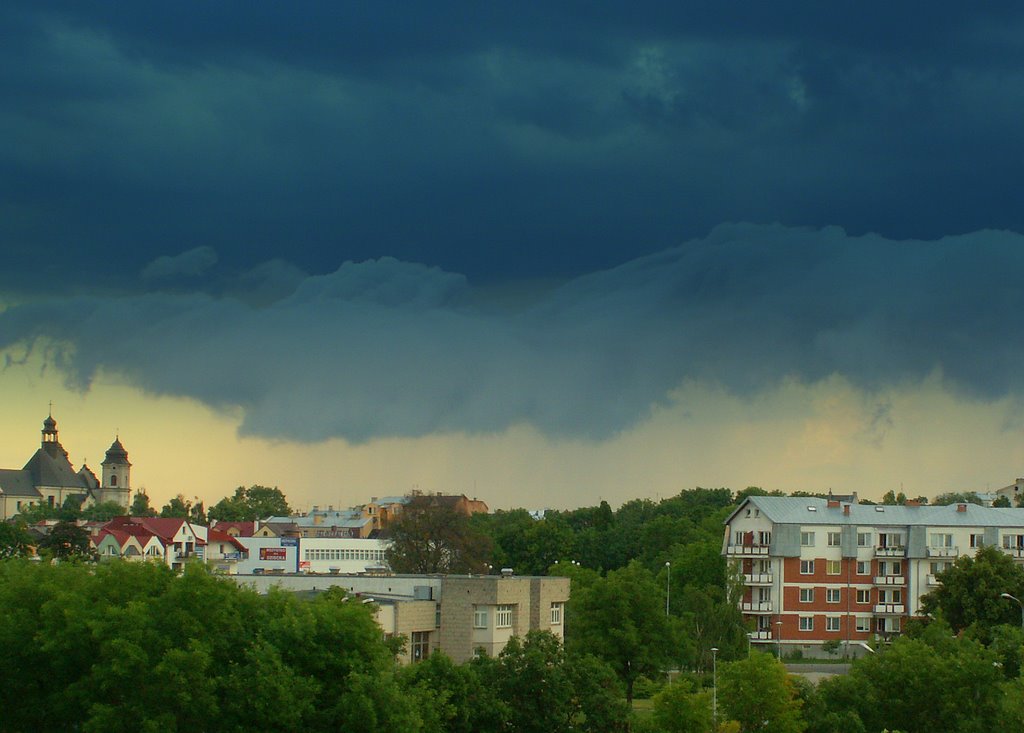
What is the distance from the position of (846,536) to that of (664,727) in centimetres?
5566

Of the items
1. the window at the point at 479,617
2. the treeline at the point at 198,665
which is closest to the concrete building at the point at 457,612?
the window at the point at 479,617

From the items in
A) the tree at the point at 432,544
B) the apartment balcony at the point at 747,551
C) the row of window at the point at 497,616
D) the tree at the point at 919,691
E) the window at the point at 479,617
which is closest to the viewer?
the tree at the point at 919,691

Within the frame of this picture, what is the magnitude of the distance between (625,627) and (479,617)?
13.0 meters

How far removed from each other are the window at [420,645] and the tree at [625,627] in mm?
13050

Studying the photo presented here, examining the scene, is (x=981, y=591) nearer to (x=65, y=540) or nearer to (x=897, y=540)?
(x=897, y=540)

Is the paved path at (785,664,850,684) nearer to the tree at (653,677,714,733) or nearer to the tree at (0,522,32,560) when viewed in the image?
the tree at (653,677,714,733)

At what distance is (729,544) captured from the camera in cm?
11562

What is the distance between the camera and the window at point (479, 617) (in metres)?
72.4

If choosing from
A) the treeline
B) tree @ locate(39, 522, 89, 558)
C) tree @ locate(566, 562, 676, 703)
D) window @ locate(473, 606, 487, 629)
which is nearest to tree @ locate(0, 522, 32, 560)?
tree @ locate(39, 522, 89, 558)

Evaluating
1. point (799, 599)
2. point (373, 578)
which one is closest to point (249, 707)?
point (373, 578)

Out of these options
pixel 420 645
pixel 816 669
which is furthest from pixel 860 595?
pixel 420 645

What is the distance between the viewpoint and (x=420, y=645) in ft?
235

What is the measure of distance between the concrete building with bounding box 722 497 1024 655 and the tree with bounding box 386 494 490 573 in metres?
28.5

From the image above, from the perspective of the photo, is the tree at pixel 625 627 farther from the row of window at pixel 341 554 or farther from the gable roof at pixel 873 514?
the row of window at pixel 341 554
